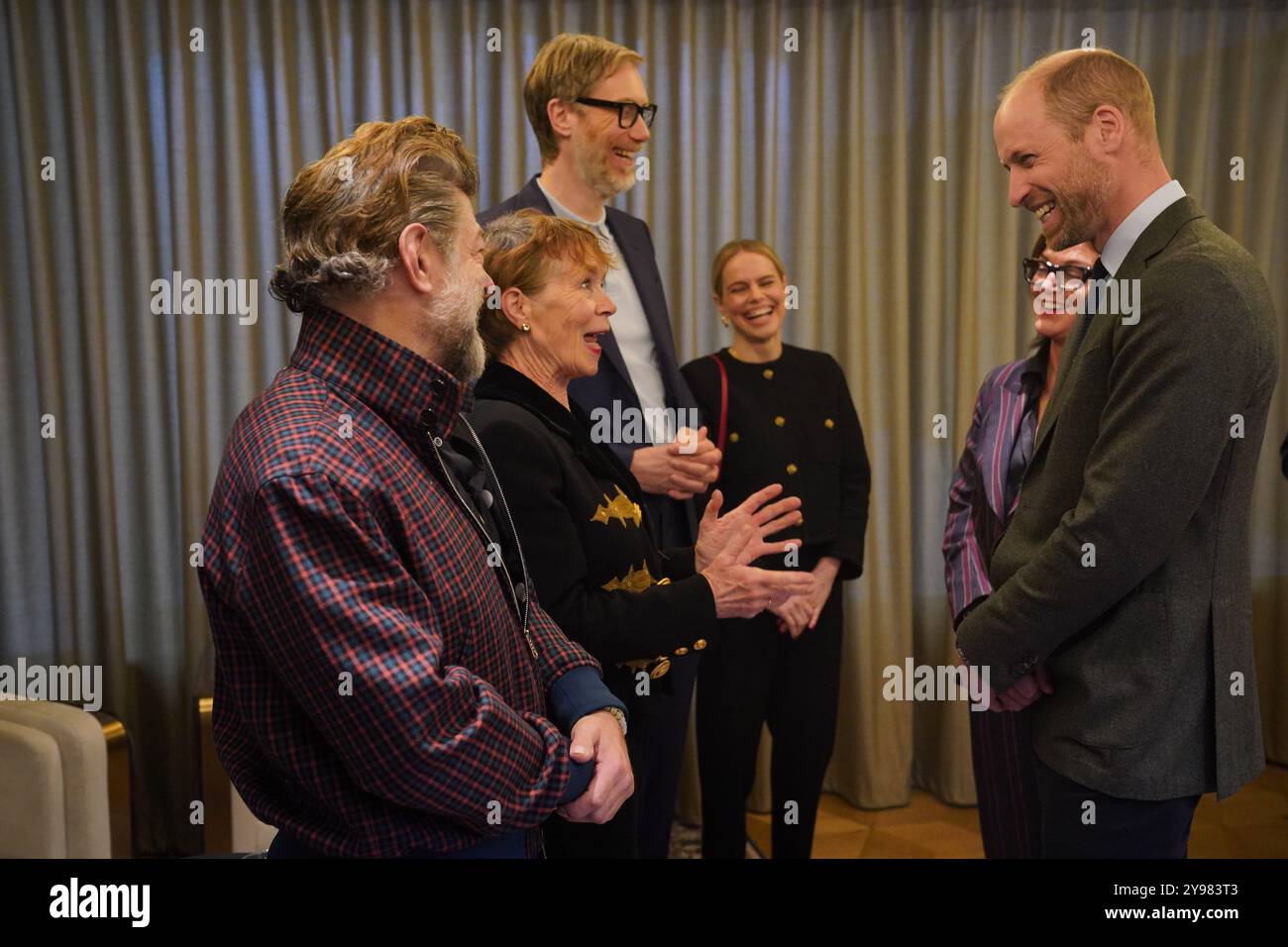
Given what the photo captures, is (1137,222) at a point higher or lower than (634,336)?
higher

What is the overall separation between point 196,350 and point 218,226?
1.15 ft

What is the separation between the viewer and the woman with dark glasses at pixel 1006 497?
6.82ft

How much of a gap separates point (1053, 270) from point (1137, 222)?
632mm

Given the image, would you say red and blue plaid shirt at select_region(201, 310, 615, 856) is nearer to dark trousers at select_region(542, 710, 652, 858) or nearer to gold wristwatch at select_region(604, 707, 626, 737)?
gold wristwatch at select_region(604, 707, 626, 737)

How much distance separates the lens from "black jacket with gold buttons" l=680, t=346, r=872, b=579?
99.4 inches

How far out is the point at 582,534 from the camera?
1.66 meters

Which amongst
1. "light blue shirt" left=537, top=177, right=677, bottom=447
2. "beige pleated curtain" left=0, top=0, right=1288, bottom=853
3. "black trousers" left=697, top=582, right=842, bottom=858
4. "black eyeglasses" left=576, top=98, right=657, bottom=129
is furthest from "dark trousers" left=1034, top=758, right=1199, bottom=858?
"beige pleated curtain" left=0, top=0, right=1288, bottom=853

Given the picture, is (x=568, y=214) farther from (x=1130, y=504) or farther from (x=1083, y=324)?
(x=1130, y=504)

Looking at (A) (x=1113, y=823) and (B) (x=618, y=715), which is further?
(A) (x=1113, y=823)

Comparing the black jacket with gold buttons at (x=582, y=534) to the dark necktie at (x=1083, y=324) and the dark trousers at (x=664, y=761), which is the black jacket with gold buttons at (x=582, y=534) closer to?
the dark trousers at (x=664, y=761)

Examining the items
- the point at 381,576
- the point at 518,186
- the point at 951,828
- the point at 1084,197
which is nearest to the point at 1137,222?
the point at 1084,197

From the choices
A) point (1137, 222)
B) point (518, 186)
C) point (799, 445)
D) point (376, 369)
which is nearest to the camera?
point (376, 369)

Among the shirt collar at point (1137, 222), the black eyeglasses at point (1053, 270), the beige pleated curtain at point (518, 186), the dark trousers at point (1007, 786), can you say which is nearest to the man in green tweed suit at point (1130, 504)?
the shirt collar at point (1137, 222)

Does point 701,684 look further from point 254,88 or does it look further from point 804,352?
point 254,88
